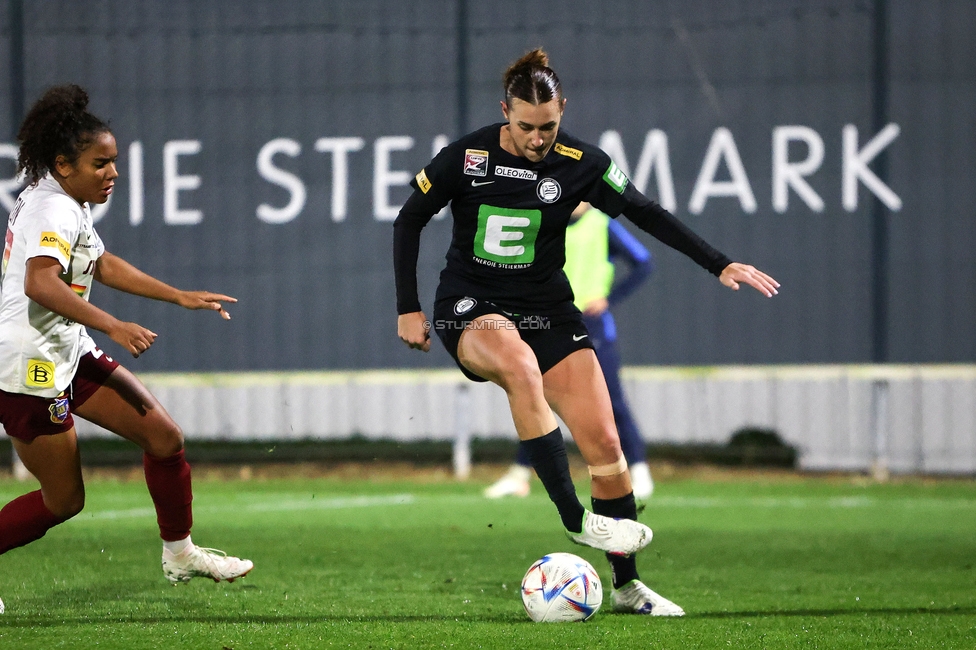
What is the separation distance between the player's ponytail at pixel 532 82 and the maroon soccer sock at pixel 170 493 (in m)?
1.87

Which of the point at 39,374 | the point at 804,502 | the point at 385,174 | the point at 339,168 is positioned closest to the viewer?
the point at 39,374

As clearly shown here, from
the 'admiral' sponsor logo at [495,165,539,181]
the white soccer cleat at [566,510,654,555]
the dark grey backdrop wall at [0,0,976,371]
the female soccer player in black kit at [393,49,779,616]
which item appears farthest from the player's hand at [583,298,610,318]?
the white soccer cleat at [566,510,654,555]

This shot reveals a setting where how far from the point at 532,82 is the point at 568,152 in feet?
1.28

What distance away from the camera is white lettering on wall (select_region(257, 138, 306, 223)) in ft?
37.8

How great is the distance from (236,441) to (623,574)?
6.78 meters

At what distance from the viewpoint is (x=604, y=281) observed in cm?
900

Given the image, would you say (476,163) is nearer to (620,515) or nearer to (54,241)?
(620,515)

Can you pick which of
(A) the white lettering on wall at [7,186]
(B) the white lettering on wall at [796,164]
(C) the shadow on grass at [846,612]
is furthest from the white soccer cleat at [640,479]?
(A) the white lettering on wall at [7,186]

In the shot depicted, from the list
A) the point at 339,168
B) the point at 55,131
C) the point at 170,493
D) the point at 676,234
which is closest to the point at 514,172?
the point at 676,234

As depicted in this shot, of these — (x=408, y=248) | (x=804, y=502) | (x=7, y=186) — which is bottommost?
(x=804, y=502)

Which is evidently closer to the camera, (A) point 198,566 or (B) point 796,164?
(A) point 198,566

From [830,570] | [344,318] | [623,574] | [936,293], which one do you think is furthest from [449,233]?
[623,574]

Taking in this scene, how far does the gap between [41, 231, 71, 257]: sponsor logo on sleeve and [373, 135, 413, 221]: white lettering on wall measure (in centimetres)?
688

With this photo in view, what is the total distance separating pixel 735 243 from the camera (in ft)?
36.3
